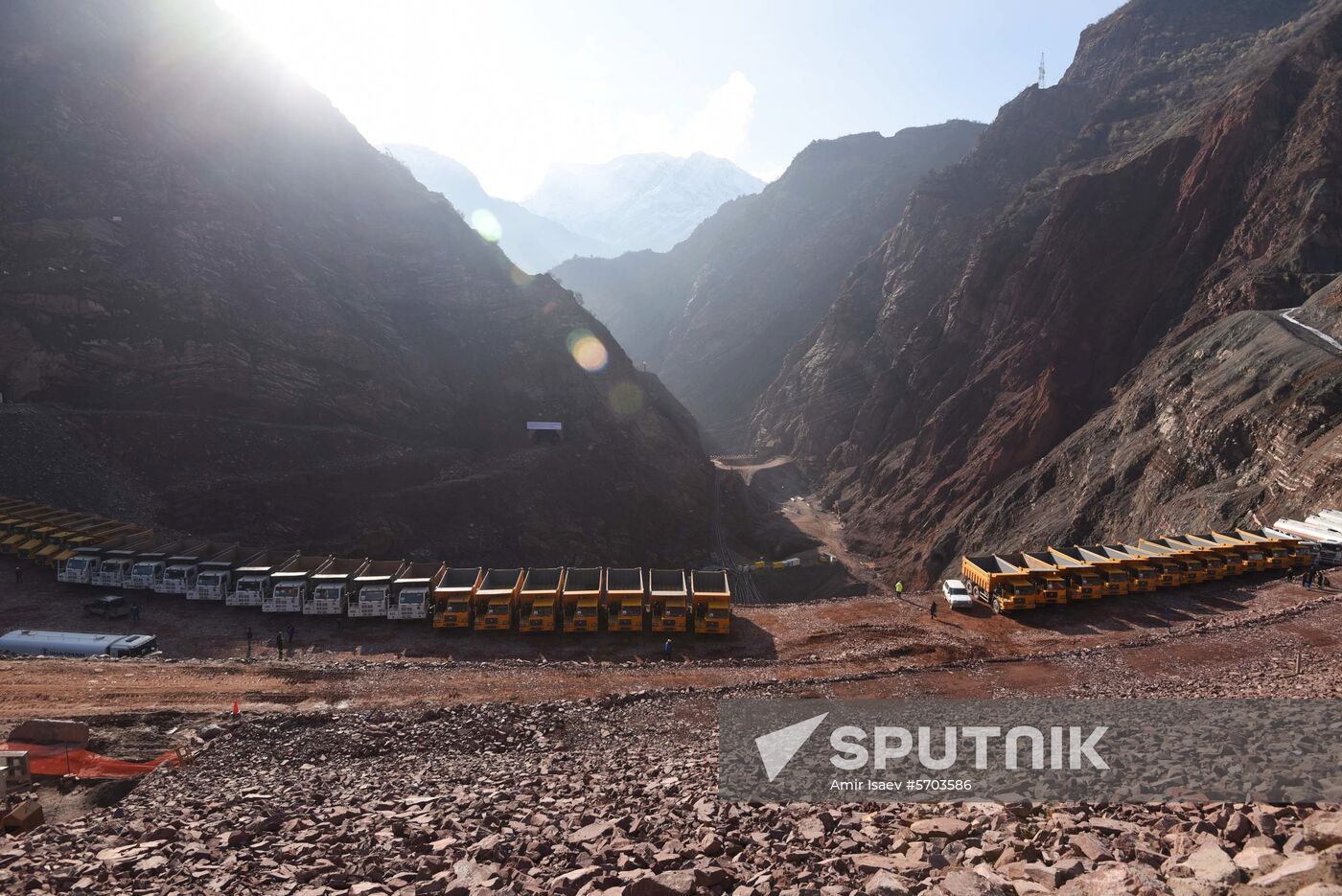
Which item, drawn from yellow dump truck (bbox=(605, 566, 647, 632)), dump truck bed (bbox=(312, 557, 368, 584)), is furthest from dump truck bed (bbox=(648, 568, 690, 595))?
dump truck bed (bbox=(312, 557, 368, 584))

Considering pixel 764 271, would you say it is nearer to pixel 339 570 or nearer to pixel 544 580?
pixel 544 580

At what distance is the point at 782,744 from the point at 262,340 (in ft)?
171

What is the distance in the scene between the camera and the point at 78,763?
13219 mm

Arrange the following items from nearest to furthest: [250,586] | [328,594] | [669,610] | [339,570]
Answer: [669,610]
[328,594]
[250,586]
[339,570]

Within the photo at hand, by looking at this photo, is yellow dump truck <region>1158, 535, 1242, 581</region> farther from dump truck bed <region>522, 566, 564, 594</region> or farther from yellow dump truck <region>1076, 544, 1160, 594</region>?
dump truck bed <region>522, 566, 564, 594</region>

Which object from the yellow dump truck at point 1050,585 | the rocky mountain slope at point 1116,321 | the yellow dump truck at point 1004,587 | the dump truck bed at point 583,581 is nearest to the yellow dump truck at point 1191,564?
the yellow dump truck at point 1050,585

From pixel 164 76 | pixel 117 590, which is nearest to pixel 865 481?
pixel 117 590

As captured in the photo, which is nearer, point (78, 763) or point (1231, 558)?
point (78, 763)

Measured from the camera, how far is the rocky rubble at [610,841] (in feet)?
21.3

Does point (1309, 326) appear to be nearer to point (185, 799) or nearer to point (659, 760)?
point (659, 760)

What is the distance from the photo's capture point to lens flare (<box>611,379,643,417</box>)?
6666 centimetres

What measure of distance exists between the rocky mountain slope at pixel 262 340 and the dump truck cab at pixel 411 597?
19026mm

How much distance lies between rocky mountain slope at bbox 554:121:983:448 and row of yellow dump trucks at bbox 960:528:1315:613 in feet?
292

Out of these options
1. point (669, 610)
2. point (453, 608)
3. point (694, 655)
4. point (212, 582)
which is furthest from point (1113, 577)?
point (212, 582)
